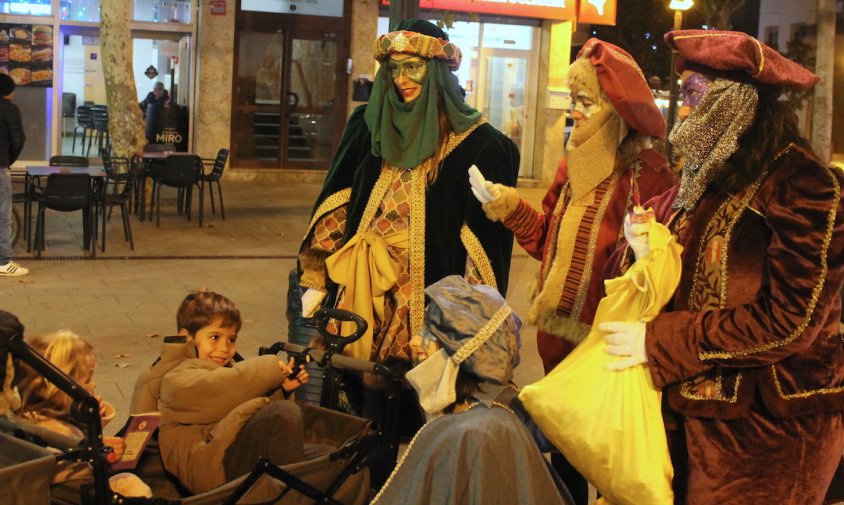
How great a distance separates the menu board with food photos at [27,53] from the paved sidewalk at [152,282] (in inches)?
141

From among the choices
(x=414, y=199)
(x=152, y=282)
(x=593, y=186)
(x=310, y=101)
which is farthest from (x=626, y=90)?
(x=310, y=101)

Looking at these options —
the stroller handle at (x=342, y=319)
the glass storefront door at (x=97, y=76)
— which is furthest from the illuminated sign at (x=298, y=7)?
the stroller handle at (x=342, y=319)

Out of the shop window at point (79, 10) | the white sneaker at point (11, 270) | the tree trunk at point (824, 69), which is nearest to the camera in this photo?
the white sneaker at point (11, 270)

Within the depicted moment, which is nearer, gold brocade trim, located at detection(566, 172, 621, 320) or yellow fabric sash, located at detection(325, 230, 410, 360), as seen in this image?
gold brocade trim, located at detection(566, 172, 621, 320)

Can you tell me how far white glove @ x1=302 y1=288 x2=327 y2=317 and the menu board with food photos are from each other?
44.8ft

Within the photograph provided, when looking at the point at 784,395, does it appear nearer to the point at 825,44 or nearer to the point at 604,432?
the point at 604,432

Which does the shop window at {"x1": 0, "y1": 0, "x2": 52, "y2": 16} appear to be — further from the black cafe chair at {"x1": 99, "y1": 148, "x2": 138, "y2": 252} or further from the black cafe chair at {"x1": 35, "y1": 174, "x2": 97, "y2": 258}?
the black cafe chair at {"x1": 35, "y1": 174, "x2": 97, "y2": 258}

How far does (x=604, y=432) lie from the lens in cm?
308

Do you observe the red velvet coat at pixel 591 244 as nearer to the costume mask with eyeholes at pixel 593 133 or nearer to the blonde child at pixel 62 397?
the costume mask with eyeholes at pixel 593 133

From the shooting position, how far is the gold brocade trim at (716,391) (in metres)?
3.07

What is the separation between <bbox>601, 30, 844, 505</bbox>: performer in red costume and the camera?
2.96 meters

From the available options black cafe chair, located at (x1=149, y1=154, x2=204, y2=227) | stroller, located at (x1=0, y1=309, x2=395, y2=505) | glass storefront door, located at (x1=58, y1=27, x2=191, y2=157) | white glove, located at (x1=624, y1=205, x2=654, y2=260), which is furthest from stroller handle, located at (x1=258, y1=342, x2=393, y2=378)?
glass storefront door, located at (x1=58, y1=27, x2=191, y2=157)

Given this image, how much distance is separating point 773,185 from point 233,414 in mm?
1795

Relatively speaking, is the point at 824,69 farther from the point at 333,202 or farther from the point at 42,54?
the point at 333,202
